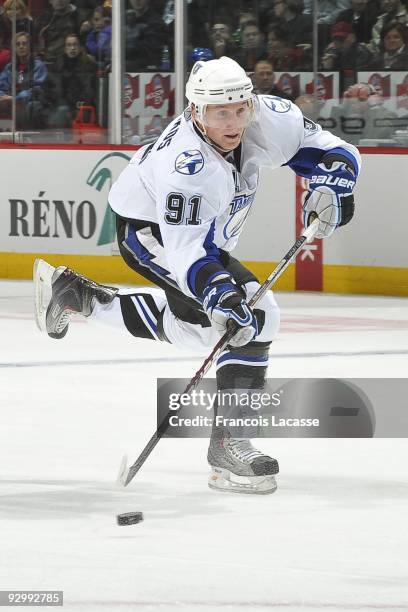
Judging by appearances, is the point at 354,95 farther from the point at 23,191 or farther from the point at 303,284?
the point at 23,191

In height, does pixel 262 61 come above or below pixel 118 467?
above

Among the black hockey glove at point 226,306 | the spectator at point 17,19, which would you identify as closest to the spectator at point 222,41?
the spectator at point 17,19

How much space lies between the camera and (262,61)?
35.8 ft

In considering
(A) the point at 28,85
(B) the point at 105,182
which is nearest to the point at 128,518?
(B) the point at 105,182

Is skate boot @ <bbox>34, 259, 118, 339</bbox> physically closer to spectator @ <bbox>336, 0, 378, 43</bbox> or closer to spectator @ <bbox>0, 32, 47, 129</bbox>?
spectator @ <bbox>336, 0, 378, 43</bbox>

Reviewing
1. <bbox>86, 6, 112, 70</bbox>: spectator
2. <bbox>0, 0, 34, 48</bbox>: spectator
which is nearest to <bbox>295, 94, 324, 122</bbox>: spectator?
<bbox>86, 6, 112, 70</bbox>: spectator

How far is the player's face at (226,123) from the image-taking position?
14.9 feet

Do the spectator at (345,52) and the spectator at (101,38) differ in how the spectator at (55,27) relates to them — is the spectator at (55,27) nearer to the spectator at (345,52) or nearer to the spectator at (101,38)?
the spectator at (101,38)

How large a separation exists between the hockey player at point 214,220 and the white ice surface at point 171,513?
0.27m

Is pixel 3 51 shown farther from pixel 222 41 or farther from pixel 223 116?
pixel 223 116

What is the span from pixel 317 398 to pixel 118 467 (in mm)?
1527

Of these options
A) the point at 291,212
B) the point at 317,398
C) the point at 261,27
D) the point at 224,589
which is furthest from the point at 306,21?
the point at 224,589

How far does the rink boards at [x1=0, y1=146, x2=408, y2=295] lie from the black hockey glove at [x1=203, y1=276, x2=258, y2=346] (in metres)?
5.98

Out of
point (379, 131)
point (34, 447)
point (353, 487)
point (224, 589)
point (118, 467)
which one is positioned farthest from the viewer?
point (379, 131)
